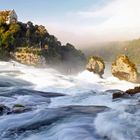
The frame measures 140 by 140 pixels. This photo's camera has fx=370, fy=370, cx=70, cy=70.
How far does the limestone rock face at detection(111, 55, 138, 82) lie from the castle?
34381 mm

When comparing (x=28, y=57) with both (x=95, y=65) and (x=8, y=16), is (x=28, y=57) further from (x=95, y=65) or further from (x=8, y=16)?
(x=8, y=16)

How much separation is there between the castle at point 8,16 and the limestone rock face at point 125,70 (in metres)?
34.4

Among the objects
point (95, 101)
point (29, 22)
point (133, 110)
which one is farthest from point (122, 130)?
point (29, 22)

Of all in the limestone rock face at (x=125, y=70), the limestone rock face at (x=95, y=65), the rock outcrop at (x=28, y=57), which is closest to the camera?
the limestone rock face at (x=125, y=70)

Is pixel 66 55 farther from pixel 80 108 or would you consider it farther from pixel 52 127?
pixel 52 127

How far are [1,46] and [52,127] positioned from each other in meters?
74.0

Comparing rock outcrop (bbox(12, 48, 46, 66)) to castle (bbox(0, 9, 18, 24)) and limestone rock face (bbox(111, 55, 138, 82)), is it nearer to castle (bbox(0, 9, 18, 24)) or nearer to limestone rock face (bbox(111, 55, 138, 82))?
castle (bbox(0, 9, 18, 24))

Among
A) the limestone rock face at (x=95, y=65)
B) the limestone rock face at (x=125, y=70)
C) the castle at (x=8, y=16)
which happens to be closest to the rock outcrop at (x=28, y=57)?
the castle at (x=8, y=16)

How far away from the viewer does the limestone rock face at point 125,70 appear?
284 feet

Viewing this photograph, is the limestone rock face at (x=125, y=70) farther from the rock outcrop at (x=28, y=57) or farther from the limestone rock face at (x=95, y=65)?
the rock outcrop at (x=28, y=57)

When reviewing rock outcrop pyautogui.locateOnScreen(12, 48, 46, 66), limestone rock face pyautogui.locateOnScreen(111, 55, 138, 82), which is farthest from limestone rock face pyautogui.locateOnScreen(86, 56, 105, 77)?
rock outcrop pyautogui.locateOnScreen(12, 48, 46, 66)

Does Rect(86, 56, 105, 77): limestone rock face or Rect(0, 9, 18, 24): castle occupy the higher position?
Rect(0, 9, 18, 24): castle

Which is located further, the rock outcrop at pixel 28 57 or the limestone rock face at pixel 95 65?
the rock outcrop at pixel 28 57

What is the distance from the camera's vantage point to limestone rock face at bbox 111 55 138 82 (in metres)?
86.7
